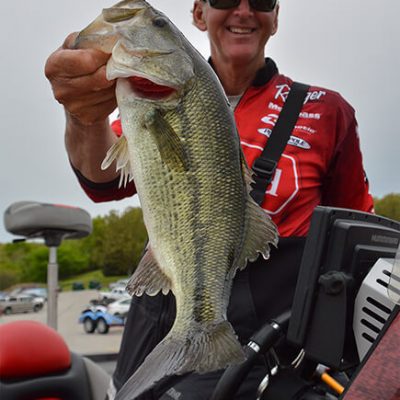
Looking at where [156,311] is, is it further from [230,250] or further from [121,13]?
[121,13]

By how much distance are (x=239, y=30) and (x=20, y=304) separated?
19.9m

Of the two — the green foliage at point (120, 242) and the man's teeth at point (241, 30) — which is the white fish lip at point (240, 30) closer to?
the man's teeth at point (241, 30)

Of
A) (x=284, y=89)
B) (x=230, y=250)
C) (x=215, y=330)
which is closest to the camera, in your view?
(x=215, y=330)

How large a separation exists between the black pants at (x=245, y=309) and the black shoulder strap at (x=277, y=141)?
0.23 metres

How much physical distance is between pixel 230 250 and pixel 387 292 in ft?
1.46

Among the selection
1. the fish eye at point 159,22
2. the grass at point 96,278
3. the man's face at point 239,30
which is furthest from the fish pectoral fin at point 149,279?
the grass at point 96,278

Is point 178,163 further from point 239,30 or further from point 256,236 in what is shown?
point 239,30

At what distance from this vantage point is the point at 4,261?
36219 millimetres

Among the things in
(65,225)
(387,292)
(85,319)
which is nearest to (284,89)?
(387,292)

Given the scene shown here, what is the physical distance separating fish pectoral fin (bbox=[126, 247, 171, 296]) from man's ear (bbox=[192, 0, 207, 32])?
148 cm

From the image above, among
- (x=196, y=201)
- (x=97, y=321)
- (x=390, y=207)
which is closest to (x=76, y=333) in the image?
(x=97, y=321)

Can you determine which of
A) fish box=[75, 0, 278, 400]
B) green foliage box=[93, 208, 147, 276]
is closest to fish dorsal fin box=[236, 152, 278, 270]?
fish box=[75, 0, 278, 400]

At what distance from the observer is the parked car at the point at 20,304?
20581 mm

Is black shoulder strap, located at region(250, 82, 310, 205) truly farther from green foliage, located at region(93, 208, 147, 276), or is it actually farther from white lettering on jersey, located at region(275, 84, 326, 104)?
green foliage, located at region(93, 208, 147, 276)
